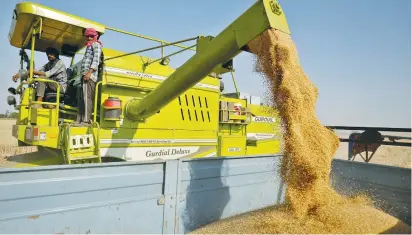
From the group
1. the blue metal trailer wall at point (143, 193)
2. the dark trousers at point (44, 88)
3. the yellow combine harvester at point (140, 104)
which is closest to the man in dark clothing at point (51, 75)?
the dark trousers at point (44, 88)

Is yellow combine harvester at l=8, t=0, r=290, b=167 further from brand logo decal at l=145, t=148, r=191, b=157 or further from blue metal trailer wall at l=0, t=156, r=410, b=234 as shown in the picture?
blue metal trailer wall at l=0, t=156, r=410, b=234

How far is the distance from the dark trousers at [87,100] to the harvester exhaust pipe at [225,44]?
959 mm

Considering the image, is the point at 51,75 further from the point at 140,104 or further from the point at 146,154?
the point at 146,154

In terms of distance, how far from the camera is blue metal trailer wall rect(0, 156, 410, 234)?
8.13 feet

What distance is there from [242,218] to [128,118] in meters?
2.13

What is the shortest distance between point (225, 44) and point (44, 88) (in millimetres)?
2732

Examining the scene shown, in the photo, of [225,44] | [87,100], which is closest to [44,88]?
[87,100]

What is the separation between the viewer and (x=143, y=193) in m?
3.09

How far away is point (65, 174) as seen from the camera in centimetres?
264

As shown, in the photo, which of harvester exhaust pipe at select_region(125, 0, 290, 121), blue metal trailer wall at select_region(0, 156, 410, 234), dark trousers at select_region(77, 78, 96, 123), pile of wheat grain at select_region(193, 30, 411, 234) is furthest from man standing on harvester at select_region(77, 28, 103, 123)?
pile of wheat grain at select_region(193, 30, 411, 234)

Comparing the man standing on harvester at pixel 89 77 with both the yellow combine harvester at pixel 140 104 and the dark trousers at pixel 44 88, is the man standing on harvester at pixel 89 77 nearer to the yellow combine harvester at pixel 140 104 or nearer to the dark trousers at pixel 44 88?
the yellow combine harvester at pixel 140 104

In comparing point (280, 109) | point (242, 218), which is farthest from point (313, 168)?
point (242, 218)

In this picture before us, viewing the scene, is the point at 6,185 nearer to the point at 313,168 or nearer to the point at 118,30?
the point at 313,168

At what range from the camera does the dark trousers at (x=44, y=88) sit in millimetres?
4145
